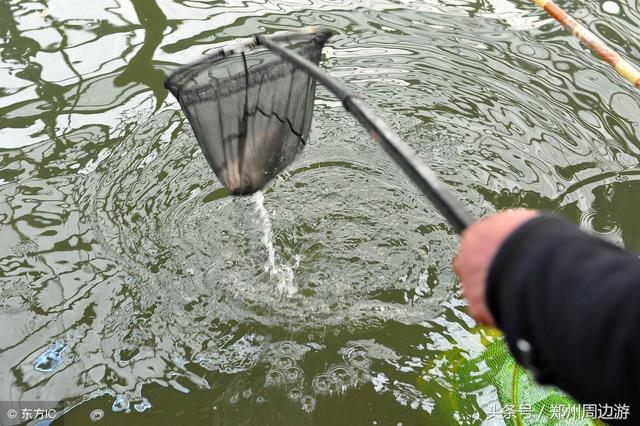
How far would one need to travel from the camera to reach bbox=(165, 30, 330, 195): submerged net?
2.76m

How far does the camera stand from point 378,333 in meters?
2.99

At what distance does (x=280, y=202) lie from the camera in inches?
141

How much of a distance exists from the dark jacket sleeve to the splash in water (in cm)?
193

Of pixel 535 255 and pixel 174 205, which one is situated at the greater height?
pixel 535 255

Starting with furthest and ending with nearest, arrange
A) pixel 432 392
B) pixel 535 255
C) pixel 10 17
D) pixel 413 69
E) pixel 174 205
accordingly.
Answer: pixel 10 17
pixel 413 69
pixel 174 205
pixel 432 392
pixel 535 255

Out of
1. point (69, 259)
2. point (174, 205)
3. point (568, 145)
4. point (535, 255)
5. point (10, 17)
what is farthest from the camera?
point (10, 17)

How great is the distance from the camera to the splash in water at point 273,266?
10.4 ft

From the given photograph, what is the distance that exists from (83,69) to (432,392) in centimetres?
314

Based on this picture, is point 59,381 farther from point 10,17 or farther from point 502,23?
point 502,23

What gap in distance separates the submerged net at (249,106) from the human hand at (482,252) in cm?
162

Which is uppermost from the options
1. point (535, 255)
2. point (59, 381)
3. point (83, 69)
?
point (535, 255)

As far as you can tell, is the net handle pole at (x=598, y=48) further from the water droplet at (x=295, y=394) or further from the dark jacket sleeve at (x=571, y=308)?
the dark jacket sleeve at (x=571, y=308)

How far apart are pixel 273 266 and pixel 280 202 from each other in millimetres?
443

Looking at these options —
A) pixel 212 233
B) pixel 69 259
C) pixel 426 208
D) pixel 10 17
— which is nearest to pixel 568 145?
pixel 426 208
